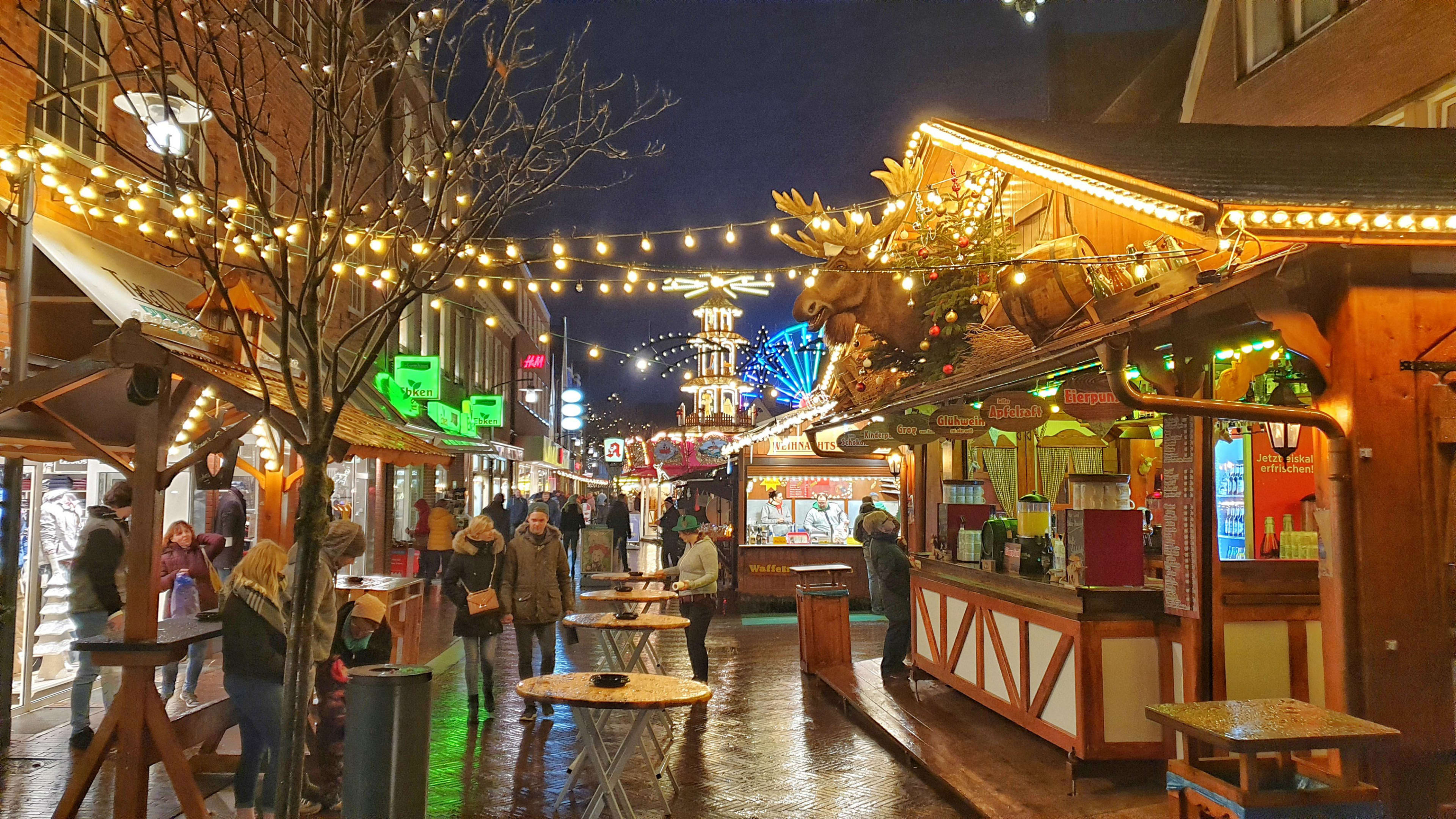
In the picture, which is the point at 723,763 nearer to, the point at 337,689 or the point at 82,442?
the point at 337,689

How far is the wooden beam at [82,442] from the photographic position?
6.16m

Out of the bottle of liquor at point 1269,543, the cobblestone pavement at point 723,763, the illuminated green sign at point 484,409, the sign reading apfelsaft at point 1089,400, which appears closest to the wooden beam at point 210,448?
the cobblestone pavement at point 723,763

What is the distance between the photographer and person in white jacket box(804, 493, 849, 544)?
1978cm

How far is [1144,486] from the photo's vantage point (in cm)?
1574

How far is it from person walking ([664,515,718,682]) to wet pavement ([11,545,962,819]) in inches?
19.6

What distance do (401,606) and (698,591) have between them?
3.16 m

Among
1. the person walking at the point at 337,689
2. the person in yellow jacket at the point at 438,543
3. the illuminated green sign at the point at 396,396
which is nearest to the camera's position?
the person walking at the point at 337,689

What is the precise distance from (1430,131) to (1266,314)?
153 inches

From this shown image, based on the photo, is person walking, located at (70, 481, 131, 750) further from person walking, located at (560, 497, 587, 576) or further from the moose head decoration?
person walking, located at (560, 497, 587, 576)

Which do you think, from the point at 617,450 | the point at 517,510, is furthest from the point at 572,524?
the point at 617,450

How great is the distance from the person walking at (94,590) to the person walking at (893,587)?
725cm

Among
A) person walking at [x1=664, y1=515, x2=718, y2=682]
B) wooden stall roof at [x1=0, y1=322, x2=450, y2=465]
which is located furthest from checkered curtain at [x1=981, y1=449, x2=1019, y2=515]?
wooden stall roof at [x1=0, y1=322, x2=450, y2=465]

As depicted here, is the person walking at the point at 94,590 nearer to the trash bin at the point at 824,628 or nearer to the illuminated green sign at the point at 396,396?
the trash bin at the point at 824,628

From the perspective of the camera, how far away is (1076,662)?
23.8 ft
